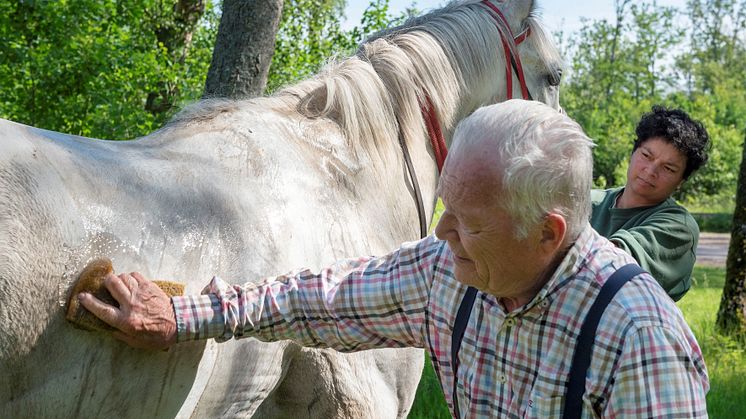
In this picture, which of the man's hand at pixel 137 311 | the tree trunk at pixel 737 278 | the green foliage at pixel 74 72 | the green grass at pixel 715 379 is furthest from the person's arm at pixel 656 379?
the green foliage at pixel 74 72

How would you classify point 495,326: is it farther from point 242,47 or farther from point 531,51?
point 242,47

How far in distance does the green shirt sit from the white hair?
121 centimetres

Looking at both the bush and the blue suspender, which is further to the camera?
the bush

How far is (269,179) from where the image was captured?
2.53 meters

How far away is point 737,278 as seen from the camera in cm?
671

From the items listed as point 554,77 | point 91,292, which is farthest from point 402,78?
point 91,292

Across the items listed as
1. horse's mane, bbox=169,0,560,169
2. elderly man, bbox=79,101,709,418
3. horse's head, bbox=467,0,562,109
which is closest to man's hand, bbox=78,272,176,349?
elderly man, bbox=79,101,709,418

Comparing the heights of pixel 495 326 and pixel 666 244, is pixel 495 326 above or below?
below

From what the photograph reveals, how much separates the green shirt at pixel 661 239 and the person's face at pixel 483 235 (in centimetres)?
117

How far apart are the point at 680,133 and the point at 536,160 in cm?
171

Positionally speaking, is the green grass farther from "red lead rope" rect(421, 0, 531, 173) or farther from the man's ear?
the man's ear

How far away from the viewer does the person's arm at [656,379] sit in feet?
5.18

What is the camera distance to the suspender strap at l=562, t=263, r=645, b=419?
169 cm

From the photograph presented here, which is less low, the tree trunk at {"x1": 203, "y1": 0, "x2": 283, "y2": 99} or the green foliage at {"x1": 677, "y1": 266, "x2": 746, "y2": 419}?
the tree trunk at {"x1": 203, "y1": 0, "x2": 283, "y2": 99}
